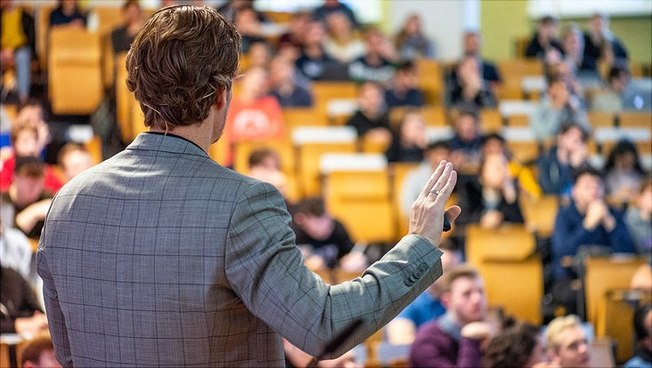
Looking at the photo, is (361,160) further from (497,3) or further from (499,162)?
(497,3)

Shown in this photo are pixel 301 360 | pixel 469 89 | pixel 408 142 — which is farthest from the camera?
pixel 469 89

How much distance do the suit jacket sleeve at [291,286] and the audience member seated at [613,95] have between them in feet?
28.1

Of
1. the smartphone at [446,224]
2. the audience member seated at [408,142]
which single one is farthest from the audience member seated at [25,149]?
the smartphone at [446,224]

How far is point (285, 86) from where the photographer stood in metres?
7.92

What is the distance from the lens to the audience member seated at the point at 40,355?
293 centimetres

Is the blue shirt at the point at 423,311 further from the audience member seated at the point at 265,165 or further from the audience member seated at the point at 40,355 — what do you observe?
the audience member seated at the point at 40,355

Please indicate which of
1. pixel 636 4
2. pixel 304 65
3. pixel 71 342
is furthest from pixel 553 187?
pixel 71 342

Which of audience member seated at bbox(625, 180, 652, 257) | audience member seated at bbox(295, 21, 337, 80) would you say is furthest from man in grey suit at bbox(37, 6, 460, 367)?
audience member seated at bbox(295, 21, 337, 80)

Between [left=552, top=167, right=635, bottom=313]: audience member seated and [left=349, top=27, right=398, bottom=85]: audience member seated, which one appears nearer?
[left=552, top=167, right=635, bottom=313]: audience member seated

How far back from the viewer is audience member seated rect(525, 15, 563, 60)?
10.4 m

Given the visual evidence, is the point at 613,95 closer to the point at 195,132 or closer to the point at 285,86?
the point at 285,86

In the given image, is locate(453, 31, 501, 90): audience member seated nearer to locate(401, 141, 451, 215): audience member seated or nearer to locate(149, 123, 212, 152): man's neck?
locate(401, 141, 451, 215): audience member seated

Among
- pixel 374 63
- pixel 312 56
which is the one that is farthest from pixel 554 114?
pixel 312 56

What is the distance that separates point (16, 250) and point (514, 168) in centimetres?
369
